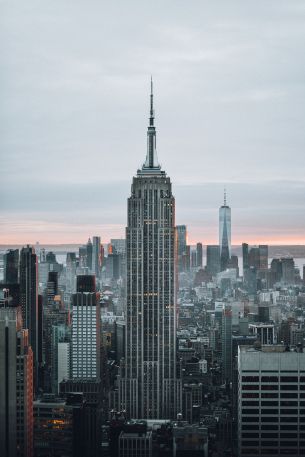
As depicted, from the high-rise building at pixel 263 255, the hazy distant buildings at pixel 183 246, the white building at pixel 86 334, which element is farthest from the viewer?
the white building at pixel 86 334

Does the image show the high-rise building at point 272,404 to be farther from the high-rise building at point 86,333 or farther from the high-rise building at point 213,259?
the high-rise building at point 86,333

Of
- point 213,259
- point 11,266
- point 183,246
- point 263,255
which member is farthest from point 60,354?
point 263,255

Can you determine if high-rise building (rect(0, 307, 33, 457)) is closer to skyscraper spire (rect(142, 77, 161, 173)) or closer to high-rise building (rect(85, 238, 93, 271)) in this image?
high-rise building (rect(85, 238, 93, 271))

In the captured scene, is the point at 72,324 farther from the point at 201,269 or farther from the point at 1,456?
the point at 1,456

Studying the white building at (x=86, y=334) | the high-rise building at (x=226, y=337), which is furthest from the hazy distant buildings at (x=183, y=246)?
the white building at (x=86, y=334)

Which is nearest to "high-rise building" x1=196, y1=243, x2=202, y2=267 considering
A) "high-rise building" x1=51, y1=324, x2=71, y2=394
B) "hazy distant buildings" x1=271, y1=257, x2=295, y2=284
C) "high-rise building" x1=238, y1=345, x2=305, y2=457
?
"hazy distant buildings" x1=271, y1=257, x2=295, y2=284

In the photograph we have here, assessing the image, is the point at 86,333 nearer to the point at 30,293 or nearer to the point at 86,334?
the point at 86,334
